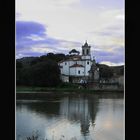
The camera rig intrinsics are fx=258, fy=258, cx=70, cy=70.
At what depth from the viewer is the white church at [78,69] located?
1471 millimetres

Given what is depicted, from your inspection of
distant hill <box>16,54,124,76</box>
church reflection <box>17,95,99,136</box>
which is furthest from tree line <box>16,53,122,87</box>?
church reflection <box>17,95,99,136</box>

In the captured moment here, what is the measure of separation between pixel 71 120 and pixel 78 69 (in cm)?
30

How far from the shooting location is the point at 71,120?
4.57ft

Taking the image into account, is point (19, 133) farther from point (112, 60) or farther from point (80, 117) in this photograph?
point (112, 60)

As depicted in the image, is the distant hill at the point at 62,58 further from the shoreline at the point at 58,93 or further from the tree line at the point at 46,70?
the shoreline at the point at 58,93

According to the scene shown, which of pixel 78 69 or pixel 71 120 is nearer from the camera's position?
pixel 71 120

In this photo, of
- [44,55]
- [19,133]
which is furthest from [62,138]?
[44,55]

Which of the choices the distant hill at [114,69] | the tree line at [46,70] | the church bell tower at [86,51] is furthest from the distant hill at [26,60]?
the distant hill at [114,69]

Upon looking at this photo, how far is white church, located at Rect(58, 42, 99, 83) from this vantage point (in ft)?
4.83

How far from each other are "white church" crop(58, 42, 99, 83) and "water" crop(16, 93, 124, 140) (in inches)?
5.3

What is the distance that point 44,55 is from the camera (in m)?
1.48

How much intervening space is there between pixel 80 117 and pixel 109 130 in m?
0.17

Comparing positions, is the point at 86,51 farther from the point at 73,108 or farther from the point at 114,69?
the point at 73,108

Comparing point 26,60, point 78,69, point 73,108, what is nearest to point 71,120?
point 73,108
